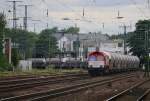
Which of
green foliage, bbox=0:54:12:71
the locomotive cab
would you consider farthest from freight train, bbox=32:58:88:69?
the locomotive cab

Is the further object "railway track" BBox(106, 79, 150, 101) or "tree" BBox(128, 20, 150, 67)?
"tree" BBox(128, 20, 150, 67)

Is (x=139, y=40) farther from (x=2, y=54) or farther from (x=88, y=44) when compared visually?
(x=2, y=54)

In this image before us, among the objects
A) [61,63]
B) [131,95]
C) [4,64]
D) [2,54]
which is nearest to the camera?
[131,95]

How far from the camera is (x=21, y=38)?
485ft

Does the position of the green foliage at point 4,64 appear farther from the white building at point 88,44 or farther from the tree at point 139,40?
the white building at point 88,44

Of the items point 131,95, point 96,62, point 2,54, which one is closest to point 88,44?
point 2,54

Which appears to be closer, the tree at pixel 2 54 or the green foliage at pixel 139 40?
the tree at pixel 2 54

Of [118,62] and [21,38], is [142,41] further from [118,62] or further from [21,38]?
[118,62]

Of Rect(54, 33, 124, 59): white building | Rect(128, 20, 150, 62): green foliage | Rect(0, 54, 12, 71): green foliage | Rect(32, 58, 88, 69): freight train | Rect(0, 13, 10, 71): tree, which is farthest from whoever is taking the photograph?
Rect(54, 33, 124, 59): white building

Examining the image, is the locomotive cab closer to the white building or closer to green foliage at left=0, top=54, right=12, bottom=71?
green foliage at left=0, top=54, right=12, bottom=71

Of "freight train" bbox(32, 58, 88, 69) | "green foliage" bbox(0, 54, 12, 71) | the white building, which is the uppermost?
the white building

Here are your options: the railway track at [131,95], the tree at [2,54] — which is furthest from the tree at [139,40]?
the railway track at [131,95]

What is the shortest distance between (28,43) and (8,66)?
10537 cm

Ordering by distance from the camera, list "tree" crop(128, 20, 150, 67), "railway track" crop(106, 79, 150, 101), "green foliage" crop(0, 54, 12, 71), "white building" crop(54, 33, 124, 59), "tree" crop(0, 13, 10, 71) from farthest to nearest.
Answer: "white building" crop(54, 33, 124, 59) → "tree" crop(128, 20, 150, 67) → "tree" crop(0, 13, 10, 71) → "green foliage" crop(0, 54, 12, 71) → "railway track" crop(106, 79, 150, 101)
